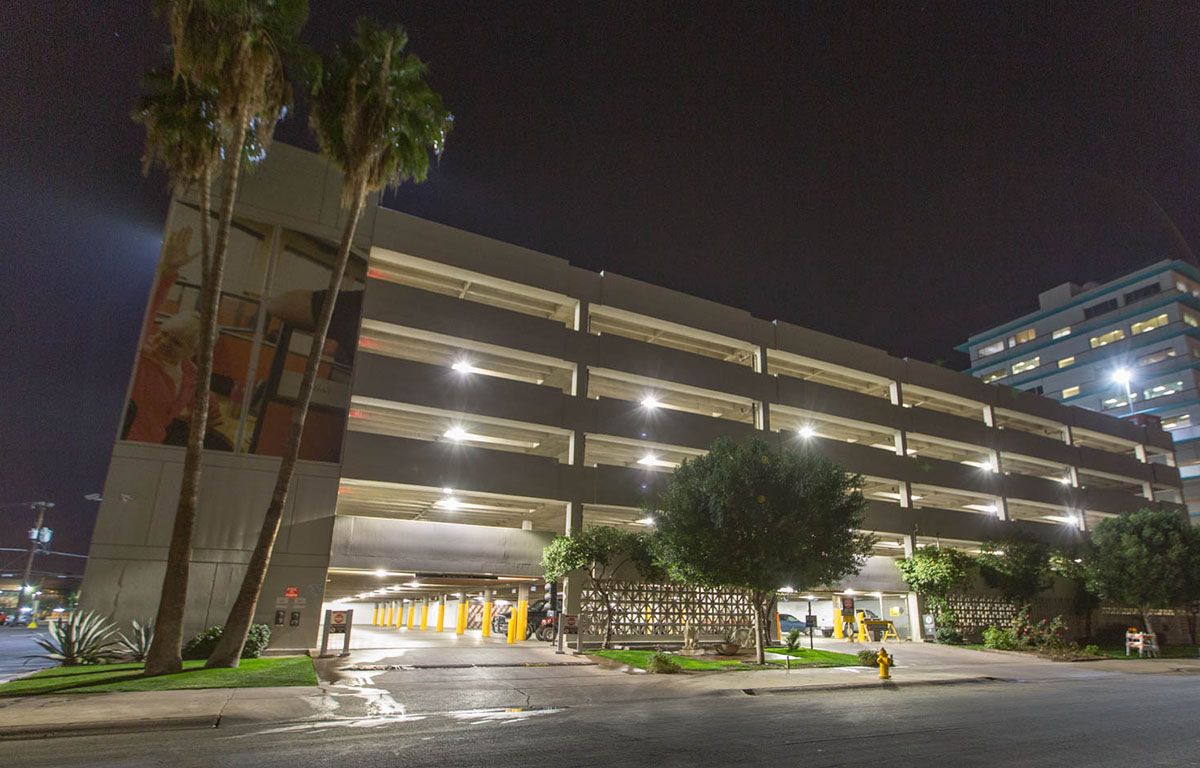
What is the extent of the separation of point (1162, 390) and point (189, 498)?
112057 mm

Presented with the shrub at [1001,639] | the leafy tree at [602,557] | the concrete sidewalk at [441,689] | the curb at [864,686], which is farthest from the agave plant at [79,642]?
the shrub at [1001,639]

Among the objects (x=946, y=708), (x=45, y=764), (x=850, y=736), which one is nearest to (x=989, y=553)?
(x=946, y=708)

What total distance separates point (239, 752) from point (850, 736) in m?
8.98

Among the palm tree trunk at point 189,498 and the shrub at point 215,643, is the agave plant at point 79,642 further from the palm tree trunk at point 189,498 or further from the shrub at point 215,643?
the palm tree trunk at point 189,498

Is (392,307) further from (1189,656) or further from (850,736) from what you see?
(1189,656)

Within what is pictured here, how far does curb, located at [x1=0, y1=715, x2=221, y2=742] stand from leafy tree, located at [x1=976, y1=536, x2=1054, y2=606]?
1580 inches

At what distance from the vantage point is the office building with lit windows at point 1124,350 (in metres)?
88.8

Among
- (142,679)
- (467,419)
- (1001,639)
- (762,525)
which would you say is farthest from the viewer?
(1001,639)

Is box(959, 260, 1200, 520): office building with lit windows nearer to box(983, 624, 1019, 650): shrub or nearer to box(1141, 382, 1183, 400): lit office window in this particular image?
box(1141, 382, 1183, 400): lit office window

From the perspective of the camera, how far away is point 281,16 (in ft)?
60.1

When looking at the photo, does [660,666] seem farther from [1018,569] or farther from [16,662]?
[1018,569]

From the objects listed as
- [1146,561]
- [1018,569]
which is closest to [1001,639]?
[1018,569]

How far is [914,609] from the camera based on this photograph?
1571 inches

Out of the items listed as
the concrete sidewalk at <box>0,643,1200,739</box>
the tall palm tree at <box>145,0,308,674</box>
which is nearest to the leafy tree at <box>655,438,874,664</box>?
the concrete sidewalk at <box>0,643,1200,739</box>
